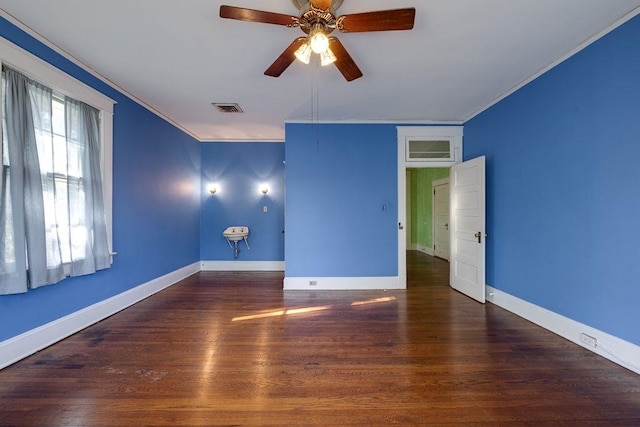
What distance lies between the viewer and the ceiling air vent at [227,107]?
373cm

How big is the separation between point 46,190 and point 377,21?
122 inches

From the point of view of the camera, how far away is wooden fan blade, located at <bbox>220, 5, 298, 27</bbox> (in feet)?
5.48

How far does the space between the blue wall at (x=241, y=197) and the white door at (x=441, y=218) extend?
4.23 meters

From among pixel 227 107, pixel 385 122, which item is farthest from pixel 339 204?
pixel 227 107

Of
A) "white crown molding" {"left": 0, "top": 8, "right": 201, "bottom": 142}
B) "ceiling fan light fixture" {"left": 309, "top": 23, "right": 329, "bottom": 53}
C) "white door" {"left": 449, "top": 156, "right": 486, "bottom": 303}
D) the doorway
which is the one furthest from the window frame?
the doorway

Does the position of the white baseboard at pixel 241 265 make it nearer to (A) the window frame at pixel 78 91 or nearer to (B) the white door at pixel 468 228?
A: (A) the window frame at pixel 78 91

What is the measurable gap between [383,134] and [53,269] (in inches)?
172

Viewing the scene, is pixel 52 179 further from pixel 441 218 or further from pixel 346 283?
pixel 441 218

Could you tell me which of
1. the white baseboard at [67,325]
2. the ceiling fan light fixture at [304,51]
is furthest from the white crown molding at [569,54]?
the white baseboard at [67,325]

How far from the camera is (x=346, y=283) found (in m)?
4.25

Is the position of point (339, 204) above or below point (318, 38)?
below

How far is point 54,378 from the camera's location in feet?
6.43

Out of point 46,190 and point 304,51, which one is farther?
point 46,190

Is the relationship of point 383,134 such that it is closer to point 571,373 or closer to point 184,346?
point 571,373
